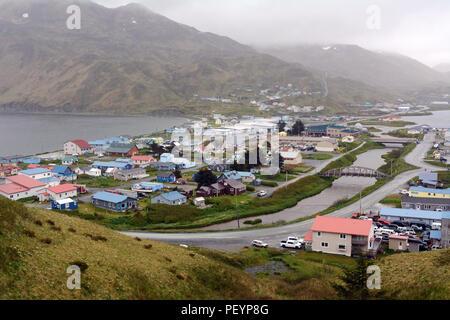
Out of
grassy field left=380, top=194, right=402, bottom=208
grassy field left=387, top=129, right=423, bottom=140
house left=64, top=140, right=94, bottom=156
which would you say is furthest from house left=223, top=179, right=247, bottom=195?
grassy field left=387, top=129, right=423, bottom=140

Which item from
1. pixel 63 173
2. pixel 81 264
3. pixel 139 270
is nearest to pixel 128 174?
pixel 63 173

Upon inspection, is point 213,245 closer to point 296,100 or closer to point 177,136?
point 177,136

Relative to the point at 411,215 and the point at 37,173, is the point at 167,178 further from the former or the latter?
the point at 411,215

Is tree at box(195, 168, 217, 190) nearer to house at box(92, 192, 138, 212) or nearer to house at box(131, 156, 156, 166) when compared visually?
house at box(92, 192, 138, 212)

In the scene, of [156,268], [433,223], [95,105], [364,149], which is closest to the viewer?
[156,268]

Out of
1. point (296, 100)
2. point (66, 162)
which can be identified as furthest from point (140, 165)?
point (296, 100)
